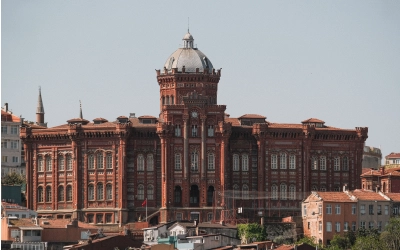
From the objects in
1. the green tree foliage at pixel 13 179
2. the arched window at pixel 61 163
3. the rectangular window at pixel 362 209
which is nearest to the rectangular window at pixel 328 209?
the rectangular window at pixel 362 209

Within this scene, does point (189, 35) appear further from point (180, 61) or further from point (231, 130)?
point (231, 130)

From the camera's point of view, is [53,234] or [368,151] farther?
[368,151]

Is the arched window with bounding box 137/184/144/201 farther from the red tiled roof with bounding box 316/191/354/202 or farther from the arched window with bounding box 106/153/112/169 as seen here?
the red tiled roof with bounding box 316/191/354/202

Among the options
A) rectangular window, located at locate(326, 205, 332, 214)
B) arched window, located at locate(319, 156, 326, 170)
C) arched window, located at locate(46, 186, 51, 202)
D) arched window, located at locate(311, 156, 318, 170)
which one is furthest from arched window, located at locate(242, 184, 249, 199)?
arched window, located at locate(46, 186, 51, 202)

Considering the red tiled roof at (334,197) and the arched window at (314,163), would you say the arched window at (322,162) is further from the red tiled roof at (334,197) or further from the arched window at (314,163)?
the red tiled roof at (334,197)

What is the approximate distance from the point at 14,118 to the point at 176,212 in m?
27.3

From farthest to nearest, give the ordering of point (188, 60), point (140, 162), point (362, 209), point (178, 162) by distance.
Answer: point (188, 60) < point (140, 162) < point (178, 162) < point (362, 209)

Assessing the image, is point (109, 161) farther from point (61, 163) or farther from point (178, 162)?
point (178, 162)

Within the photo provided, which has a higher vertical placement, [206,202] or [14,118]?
[14,118]

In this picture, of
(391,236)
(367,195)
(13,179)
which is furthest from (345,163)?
(13,179)

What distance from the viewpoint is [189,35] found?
389ft

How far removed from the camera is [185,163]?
360ft

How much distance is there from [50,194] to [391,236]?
34.0m

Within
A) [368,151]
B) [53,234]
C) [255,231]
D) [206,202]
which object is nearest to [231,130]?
[206,202]
